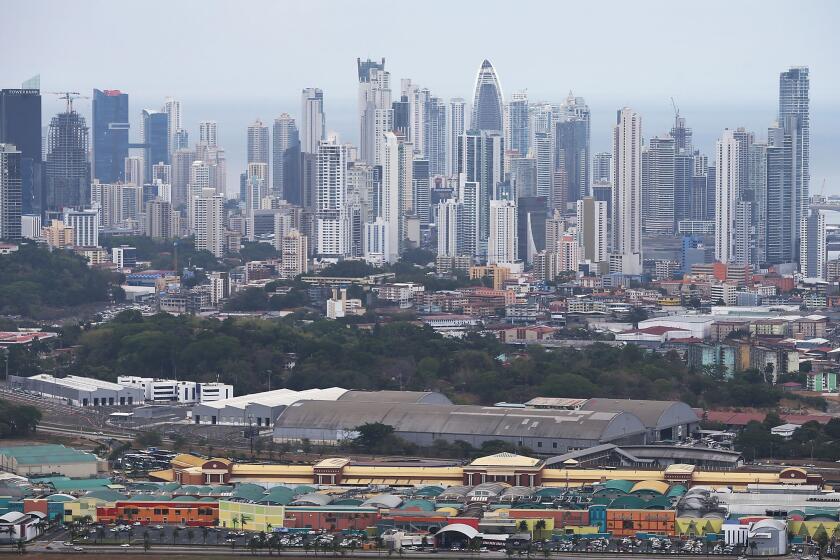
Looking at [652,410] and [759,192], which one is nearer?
[652,410]

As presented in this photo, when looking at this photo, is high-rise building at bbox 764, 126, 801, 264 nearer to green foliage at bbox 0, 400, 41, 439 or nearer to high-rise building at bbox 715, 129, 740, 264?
high-rise building at bbox 715, 129, 740, 264

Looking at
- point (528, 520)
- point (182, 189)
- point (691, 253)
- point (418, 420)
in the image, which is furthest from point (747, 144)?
point (528, 520)

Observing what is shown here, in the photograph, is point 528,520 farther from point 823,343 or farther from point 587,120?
point 587,120

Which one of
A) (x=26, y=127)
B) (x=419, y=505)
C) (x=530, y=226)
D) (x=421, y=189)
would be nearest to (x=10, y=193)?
(x=26, y=127)

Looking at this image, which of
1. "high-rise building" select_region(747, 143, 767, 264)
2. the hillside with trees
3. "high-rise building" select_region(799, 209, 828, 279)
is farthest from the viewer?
"high-rise building" select_region(747, 143, 767, 264)

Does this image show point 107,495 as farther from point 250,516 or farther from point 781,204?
point 781,204

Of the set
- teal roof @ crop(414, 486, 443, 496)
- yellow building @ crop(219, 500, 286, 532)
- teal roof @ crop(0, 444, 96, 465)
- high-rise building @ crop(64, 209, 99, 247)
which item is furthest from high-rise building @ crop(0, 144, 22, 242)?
yellow building @ crop(219, 500, 286, 532)
